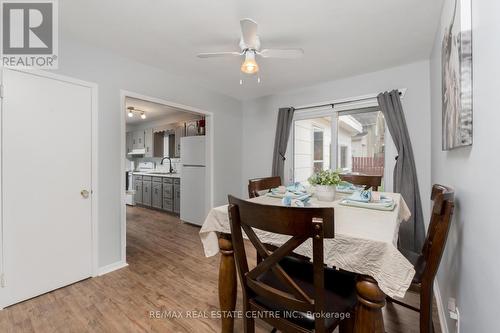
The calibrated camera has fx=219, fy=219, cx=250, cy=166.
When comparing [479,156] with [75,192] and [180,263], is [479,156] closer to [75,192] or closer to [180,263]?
[180,263]

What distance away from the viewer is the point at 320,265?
82 centimetres

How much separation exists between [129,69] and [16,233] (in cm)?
196

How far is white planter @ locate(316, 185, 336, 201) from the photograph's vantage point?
168cm

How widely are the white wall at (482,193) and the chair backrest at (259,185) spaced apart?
4.76ft

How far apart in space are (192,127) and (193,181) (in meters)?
1.46

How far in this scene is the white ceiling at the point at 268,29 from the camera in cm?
175

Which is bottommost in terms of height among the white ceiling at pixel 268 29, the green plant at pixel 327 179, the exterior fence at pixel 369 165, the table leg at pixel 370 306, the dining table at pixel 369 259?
the table leg at pixel 370 306

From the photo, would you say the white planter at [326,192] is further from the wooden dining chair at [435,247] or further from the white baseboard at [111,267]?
the white baseboard at [111,267]

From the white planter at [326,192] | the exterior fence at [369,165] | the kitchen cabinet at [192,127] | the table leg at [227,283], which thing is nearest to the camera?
the table leg at [227,283]

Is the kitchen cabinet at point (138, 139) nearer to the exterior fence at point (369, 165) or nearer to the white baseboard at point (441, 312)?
the exterior fence at point (369, 165)

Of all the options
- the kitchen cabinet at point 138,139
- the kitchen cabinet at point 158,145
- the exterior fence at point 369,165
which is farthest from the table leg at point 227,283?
the kitchen cabinet at point 138,139

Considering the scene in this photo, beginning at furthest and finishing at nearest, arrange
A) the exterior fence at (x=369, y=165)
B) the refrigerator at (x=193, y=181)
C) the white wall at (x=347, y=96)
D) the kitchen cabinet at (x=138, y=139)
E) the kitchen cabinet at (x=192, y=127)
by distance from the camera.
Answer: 1. the kitchen cabinet at (x=138, y=139)
2. the kitchen cabinet at (x=192, y=127)
3. the refrigerator at (x=193, y=181)
4. the exterior fence at (x=369, y=165)
5. the white wall at (x=347, y=96)

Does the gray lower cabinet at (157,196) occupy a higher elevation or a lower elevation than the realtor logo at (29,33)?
lower

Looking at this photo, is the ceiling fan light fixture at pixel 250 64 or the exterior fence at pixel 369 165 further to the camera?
the exterior fence at pixel 369 165
